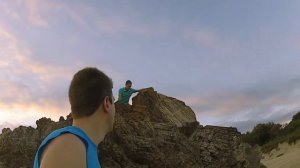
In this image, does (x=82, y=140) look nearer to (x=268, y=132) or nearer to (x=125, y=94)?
(x=125, y=94)

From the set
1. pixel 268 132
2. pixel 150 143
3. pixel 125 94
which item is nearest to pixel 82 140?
pixel 150 143

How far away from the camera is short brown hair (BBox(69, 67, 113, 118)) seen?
2.94 metres

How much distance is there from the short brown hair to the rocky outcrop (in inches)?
300

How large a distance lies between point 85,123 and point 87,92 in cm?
21

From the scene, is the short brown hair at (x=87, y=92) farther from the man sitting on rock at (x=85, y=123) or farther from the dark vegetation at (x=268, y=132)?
the dark vegetation at (x=268, y=132)

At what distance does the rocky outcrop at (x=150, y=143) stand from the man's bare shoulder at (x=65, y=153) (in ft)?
25.7

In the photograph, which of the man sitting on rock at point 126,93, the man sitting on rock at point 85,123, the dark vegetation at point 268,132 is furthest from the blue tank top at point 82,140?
the dark vegetation at point 268,132

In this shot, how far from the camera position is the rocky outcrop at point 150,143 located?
1063 cm

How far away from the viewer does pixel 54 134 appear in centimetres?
279

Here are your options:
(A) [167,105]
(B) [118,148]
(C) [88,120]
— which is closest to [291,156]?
(A) [167,105]

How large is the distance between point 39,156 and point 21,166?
802 cm

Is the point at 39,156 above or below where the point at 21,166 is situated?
below

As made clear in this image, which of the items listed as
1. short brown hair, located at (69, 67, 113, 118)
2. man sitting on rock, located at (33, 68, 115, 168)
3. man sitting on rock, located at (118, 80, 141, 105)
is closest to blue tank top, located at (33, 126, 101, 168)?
man sitting on rock, located at (33, 68, 115, 168)

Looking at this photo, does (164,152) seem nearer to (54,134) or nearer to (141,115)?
(141,115)
